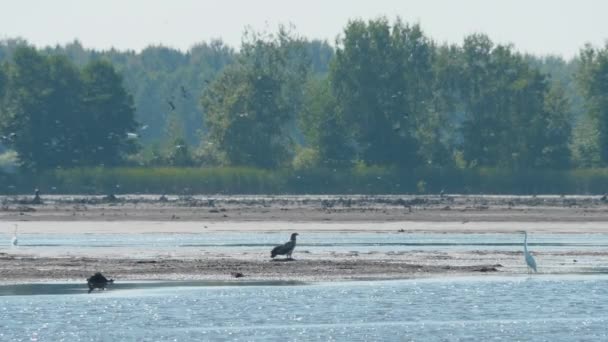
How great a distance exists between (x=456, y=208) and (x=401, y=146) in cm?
2288

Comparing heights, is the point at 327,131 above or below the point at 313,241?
above

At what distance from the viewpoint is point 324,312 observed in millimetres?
26078

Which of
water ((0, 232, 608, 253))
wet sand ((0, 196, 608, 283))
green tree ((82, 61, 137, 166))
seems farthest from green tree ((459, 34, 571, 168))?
water ((0, 232, 608, 253))

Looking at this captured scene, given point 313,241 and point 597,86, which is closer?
point 313,241

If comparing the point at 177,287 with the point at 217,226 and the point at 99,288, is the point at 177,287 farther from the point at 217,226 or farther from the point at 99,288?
the point at 217,226

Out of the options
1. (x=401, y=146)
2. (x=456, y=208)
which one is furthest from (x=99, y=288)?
(x=401, y=146)

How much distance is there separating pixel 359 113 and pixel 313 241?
1659 inches

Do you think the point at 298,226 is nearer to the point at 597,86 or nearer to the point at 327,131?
the point at 327,131

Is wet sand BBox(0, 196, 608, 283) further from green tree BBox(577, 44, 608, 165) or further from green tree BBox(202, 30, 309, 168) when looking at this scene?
green tree BBox(577, 44, 608, 165)

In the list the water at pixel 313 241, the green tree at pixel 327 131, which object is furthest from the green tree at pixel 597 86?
the water at pixel 313 241

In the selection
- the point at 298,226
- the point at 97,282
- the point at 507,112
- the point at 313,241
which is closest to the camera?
the point at 97,282

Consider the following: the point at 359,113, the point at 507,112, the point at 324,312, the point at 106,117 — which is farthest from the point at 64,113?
the point at 324,312

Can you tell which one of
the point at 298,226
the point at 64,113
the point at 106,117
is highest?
the point at 64,113

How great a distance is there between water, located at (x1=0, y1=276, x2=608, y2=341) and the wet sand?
2.10 meters
